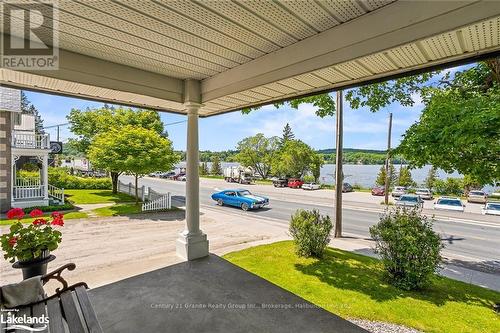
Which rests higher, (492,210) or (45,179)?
(45,179)

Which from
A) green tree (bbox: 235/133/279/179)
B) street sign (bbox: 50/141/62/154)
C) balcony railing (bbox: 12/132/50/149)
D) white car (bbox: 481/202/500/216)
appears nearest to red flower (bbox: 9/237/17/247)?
balcony railing (bbox: 12/132/50/149)

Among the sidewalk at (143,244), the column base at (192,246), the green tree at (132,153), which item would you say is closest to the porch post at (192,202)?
the column base at (192,246)

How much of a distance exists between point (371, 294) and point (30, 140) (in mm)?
14648

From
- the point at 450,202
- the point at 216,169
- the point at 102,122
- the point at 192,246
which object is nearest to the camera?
the point at 192,246

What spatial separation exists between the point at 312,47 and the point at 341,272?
4389 mm

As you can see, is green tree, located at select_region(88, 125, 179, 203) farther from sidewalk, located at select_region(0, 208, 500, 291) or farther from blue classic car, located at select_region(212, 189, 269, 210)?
blue classic car, located at select_region(212, 189, 269, 210)

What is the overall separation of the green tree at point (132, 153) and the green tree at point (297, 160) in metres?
21.3

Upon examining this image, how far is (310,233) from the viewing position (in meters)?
5.82

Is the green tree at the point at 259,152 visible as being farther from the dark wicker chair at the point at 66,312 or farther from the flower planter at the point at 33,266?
the dark wicker chair at the point at 66,312

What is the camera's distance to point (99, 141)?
484 inches

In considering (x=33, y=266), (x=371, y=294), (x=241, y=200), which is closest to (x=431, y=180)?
(x=241, y=200)

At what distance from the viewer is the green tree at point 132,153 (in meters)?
11.5

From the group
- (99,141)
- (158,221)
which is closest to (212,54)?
(158,221)

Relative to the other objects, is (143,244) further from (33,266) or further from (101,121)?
(101,121)
